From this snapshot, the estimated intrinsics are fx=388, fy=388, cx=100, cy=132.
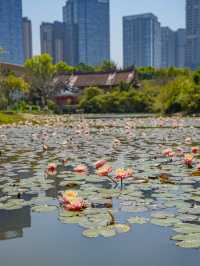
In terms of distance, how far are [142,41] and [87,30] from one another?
18.5 m

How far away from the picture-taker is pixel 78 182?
175 inches

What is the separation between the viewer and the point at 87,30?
371 ft

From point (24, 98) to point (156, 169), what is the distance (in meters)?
38.7

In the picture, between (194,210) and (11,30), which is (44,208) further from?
(11,30)

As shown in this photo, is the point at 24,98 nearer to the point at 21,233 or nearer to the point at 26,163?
the point at 26,163

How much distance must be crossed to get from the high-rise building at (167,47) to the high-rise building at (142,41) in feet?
4.43

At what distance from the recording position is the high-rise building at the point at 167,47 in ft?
343

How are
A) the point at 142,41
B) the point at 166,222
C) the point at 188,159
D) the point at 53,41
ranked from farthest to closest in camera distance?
the point at 142,41
the point at 53,41
the point at 188,159
the point at 166,222

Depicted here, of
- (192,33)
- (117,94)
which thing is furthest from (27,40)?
(117,94)

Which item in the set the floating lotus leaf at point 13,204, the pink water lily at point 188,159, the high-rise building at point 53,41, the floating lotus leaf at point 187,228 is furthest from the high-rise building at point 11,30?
the floating lotus leaf at point 187,228

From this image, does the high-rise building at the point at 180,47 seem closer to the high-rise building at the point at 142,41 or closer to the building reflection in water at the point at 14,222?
the high-rise building at the point at 142,41

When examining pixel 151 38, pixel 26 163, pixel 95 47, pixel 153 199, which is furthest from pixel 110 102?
pixel 95 47

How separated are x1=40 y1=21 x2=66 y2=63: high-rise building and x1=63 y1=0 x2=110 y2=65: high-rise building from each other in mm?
3607

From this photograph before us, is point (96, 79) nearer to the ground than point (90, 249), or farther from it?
farther from it
